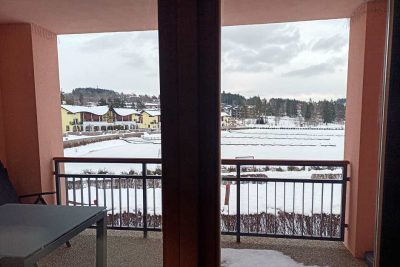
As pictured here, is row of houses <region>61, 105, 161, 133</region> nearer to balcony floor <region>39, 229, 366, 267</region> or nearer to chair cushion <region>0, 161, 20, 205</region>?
balcony floor <region>39, 229, 366, 267</region>

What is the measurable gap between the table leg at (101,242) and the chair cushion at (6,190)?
4.17 feet

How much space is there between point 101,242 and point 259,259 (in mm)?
1470

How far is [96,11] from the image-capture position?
8.62 feet

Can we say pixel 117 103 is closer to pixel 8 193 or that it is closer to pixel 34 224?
pixel 34 224

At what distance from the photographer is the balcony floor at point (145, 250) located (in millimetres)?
2604

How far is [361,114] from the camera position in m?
2.59

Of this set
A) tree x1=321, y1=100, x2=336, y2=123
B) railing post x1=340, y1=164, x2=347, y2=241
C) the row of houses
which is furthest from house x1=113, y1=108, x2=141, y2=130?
Answer: railing post x1=340, y1=164, x2=347, y2=241

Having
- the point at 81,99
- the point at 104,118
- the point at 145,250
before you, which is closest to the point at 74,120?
the point at 81,99

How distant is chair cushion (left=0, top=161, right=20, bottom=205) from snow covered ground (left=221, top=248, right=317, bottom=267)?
2.21 m

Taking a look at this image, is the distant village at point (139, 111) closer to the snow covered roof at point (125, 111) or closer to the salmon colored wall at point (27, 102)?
the snow covered roof at point (125, 111)

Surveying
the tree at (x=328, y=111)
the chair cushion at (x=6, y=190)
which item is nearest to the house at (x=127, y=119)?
the tree at (x=328, y=111)

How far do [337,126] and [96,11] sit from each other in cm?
231

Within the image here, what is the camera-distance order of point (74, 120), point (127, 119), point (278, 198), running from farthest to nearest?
point (278, 198)
point (74, 120)
point (127, 119)

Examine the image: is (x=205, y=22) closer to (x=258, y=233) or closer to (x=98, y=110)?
(x=98, y=110)
